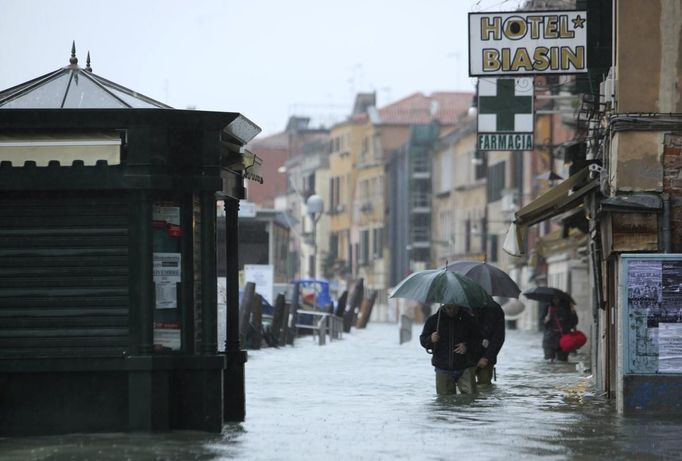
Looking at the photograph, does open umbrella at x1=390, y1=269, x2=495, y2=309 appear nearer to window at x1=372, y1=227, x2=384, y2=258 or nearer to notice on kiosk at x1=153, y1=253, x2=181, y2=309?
notice on kiosk at x1=153, y1=253, x2=181, y2=309

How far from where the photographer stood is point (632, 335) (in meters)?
17.7

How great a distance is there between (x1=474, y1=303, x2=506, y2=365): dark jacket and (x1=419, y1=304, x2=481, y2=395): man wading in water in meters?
1.16

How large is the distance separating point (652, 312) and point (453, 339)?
3.38 m

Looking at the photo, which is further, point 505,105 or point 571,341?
point 571,341

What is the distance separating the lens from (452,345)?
20.5m

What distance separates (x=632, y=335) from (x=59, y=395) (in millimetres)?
5929

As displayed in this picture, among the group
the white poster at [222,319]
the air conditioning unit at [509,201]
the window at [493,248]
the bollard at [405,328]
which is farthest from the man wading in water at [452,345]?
the window at [493,248]

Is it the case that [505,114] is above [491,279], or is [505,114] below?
above

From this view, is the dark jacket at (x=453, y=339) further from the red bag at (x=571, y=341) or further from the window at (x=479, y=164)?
the window at (x=479, y=164)

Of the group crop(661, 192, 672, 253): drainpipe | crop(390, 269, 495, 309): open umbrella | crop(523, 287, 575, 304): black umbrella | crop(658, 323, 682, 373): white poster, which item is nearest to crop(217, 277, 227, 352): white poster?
crop(390, 269, 495, 309): open umbrella

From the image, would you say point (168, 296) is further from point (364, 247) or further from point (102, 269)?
point (364, 247)

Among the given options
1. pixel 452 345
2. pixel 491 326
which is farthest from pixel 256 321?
pixel 452 345

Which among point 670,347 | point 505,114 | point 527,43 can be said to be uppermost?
point 527,43

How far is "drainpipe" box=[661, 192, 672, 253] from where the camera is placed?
18125 mm
